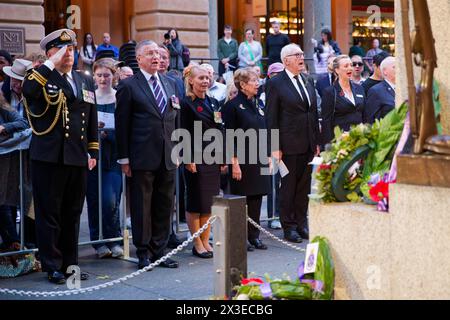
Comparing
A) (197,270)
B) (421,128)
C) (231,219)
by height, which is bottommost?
(197,270)

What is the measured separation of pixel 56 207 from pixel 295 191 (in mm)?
3122

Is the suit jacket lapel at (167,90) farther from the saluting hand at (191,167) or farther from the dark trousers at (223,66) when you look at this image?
the dark trousers at (223,66)

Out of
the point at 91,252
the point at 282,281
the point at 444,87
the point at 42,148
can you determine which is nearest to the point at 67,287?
the point at 42,148

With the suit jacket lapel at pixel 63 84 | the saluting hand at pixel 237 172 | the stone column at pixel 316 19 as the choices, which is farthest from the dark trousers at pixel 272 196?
the stone column at pixel 316 19

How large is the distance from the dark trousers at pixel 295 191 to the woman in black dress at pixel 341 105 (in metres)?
0.49

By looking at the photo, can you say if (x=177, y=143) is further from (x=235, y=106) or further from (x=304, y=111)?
(x=304, y=111)

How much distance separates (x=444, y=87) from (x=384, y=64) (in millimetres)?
4502

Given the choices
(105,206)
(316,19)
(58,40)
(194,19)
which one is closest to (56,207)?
(58,40)

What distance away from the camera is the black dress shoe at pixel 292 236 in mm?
10055

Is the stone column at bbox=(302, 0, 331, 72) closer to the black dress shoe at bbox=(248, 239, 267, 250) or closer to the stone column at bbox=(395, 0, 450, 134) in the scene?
the black dress shoe at bbox=(248, 239, 267, 250)

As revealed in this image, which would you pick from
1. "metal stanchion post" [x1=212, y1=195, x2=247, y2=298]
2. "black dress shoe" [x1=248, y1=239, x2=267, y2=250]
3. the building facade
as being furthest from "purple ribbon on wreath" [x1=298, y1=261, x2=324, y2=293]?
the building facade

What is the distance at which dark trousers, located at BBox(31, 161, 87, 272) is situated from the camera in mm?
8031

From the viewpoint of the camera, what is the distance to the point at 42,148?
8.00 m

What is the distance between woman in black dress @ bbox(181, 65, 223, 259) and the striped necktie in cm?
63
